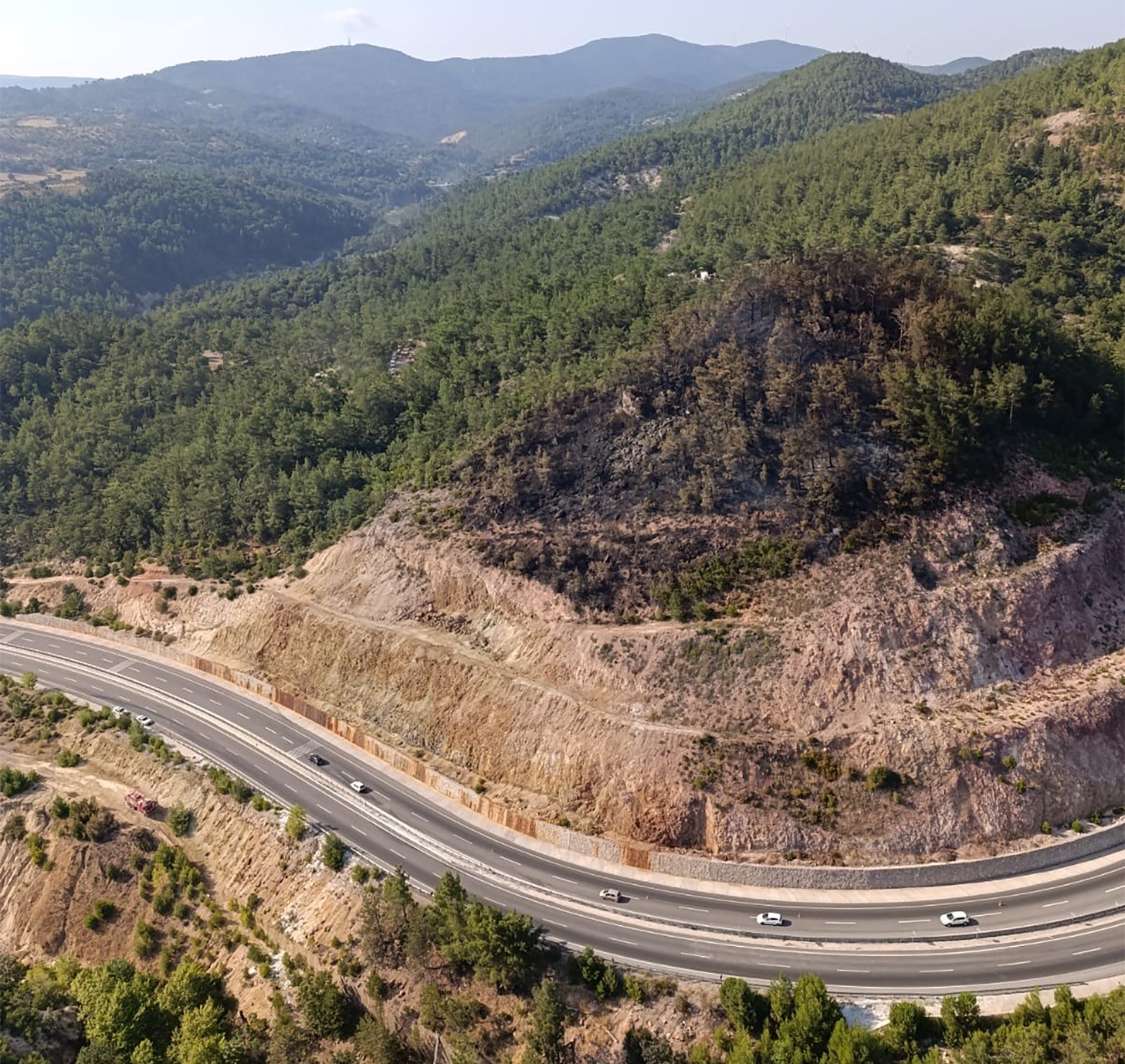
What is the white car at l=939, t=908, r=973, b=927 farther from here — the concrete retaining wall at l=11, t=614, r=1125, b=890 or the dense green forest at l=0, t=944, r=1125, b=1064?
the dense green forest at l=0, t=944, r=1125, b=1064

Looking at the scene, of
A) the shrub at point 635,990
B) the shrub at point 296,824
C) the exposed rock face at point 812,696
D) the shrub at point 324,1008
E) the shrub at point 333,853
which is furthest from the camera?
the shrub at point 296,824

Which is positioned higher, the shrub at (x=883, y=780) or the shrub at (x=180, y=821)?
the shrub at (x=883, y=780)

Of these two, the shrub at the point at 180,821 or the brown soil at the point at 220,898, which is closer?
the brown soil at the point at 220,898

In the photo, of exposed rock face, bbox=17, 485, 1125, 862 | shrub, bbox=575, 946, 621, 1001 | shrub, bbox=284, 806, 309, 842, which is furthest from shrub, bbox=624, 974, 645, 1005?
shrub, bbox=284, 806, 309, 842

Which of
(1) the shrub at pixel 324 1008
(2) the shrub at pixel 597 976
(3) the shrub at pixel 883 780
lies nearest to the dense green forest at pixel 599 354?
(3) the shrub at pixel 883 780

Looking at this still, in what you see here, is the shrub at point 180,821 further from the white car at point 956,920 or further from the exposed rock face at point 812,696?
the white car at point 956,920

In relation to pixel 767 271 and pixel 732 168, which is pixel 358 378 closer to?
Result: pixel 767 271

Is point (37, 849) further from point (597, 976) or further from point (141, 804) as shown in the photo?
point (597, 976)
